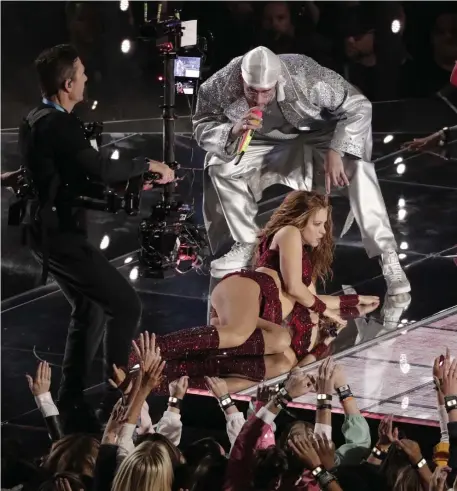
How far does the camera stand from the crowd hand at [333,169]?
6.76 meters

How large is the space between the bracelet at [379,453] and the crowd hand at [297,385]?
14.1 inches

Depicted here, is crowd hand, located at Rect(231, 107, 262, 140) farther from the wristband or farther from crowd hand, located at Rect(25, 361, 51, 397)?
the wristband

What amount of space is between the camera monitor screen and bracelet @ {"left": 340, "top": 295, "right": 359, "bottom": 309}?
1.31 metres

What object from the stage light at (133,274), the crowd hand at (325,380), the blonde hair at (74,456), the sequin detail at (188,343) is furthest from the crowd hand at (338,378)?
the stage light at (133,274)

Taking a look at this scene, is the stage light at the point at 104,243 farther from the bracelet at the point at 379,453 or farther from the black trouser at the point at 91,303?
the bracelet at the point at 379,453

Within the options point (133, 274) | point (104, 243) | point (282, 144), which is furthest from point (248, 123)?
point (104, 243)

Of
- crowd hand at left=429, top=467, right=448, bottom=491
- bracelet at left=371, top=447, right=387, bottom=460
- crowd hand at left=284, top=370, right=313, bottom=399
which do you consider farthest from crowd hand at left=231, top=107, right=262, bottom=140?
crowd hand at left=429, top=467, right=448, bottom=491

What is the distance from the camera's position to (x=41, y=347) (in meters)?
6.69

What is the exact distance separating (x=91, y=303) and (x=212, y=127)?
1033 mm

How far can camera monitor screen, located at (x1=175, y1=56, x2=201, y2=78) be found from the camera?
7051mm

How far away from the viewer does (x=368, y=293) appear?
683cm

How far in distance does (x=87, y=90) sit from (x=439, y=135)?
196 cm

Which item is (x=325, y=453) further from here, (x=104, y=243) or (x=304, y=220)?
(x=104, y=243)

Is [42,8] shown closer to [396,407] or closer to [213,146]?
[213,146]
